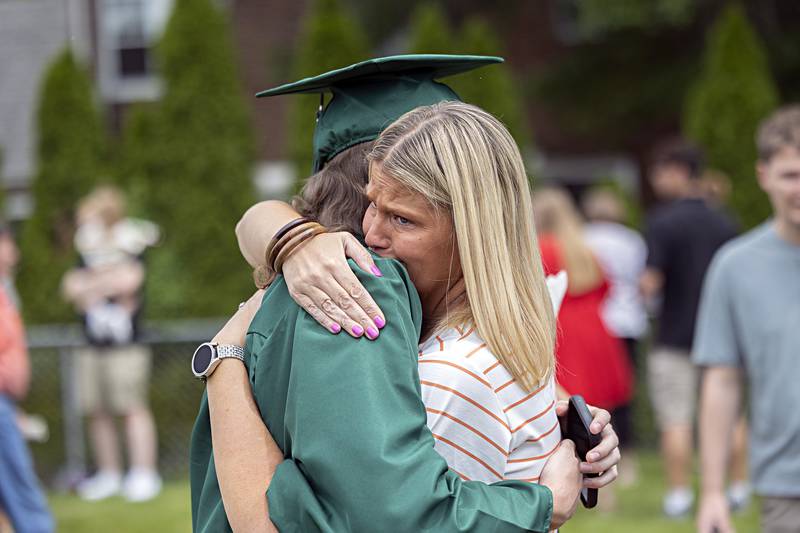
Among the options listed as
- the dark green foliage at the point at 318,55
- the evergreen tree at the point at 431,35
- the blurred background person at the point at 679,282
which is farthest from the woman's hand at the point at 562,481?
the evergreen tree at the point at 431,35

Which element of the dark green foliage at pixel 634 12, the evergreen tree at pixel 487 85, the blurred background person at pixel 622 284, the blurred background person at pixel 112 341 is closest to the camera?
the blurred background person at pixel 112 341

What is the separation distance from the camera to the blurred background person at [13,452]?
5.41 meters

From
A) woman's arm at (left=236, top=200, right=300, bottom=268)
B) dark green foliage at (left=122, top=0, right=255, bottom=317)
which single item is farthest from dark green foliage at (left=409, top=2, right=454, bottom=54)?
woman's arm at (left=236, top=200, right=300, bottom=268)

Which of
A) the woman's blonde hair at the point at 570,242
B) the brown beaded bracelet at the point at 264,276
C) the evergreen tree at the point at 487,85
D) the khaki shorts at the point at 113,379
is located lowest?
the khaki shorts at the point at 113,379

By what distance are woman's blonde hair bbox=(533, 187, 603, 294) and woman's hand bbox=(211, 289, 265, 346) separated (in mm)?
5124

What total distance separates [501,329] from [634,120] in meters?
14.2

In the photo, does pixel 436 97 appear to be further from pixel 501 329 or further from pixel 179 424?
pixel 179 424

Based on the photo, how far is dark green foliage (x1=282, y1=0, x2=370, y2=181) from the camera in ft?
41.7

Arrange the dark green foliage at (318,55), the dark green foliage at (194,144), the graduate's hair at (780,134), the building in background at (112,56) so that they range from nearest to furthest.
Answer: the graduate's hair at (780,134), the dark green foliage at (318,55), the dark green foliage at (194,144), the building in background at (112,56)

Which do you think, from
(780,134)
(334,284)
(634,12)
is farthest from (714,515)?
(634,12)

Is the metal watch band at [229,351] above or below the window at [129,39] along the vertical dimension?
above

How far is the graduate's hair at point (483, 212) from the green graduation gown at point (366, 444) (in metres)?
0.15

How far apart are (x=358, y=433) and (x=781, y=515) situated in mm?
2225

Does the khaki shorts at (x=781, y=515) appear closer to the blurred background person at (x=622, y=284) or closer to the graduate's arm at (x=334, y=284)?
the graduate's arm at (x=334, y=284)
